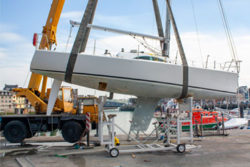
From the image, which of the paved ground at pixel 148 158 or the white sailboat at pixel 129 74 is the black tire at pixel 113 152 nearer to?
the paved ground at pixel 148 158

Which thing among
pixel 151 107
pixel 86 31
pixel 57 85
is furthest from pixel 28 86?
pixel 151 107

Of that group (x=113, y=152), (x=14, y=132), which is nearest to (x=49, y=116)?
(x=14, y=132)

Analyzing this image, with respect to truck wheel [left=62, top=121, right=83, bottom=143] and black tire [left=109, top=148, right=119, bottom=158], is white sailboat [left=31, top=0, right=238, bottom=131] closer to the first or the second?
truck wheel [left=62, top=121, right=83, bottom=143]

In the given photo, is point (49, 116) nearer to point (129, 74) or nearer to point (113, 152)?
point (113, 152)

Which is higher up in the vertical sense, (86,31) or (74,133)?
(86,31)

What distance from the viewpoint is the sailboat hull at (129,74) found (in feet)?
20.5

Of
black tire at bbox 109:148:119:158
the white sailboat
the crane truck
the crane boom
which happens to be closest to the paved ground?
black tire at bbox 109:148:119:158

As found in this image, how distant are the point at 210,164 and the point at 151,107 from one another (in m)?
2.77

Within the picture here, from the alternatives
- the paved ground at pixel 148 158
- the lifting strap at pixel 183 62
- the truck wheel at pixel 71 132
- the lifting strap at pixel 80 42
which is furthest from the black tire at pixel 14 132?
the lifting strap at pixel 183 62

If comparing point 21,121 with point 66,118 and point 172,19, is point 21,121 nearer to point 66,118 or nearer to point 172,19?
point 66,118

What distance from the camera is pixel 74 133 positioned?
8.20m

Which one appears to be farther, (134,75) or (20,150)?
(20,150)

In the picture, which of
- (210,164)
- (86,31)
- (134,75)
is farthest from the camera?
(86,31)

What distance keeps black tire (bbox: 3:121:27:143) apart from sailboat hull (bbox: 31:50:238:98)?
109 inches
